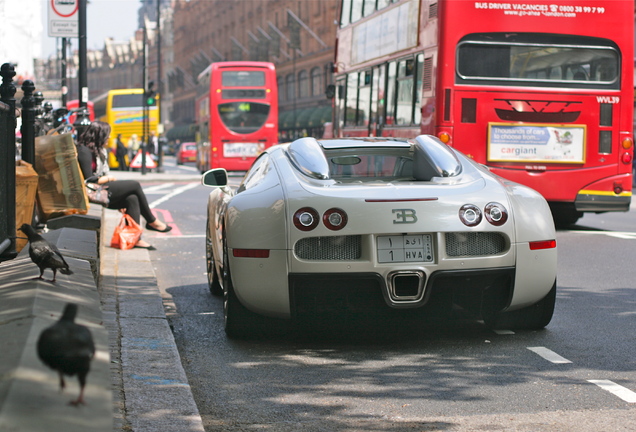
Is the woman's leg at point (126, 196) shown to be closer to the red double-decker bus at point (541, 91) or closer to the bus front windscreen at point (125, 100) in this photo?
the red double-decker bus at point (541, 91)

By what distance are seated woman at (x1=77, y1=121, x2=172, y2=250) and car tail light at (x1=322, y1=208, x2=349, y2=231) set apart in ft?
19.4

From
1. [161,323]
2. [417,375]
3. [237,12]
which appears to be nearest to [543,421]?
[417,375]

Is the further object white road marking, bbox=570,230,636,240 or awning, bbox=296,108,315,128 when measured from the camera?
awning, bbox=296,108,315,128

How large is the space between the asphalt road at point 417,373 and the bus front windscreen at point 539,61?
21.2 ft

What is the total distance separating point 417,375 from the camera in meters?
5.41

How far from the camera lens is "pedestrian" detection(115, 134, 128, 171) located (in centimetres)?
4594

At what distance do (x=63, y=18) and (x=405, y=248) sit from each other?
11946 millimetres

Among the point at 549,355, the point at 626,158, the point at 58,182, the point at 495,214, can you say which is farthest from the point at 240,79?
the point at 549,355

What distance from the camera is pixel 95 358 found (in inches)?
135

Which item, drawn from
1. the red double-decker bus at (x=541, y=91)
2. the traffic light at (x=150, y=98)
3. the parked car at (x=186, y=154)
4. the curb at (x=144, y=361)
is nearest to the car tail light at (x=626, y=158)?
the red double-decker bus at (x=541, y=91)

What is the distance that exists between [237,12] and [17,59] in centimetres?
6415

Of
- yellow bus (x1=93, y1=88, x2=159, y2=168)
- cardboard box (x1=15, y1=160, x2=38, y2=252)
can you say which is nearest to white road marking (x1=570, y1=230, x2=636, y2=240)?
cardboard box (x1=15, y1=160, x2=38, y2=252)

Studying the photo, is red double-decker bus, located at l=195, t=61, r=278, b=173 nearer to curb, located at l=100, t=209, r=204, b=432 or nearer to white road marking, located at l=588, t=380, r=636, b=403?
curb, located at l=100, t=209, r=204, b=432

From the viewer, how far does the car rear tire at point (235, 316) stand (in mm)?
6188
